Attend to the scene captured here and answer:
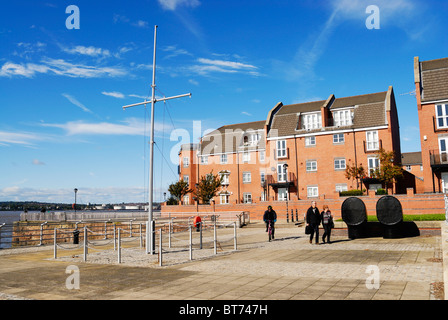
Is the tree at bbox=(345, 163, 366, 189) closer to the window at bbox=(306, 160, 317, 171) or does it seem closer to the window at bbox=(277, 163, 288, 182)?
the window at bbox=(306, 160, 317, 171)

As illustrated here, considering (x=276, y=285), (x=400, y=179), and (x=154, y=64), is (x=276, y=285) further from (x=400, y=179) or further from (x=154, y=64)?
(x=400, y=179)

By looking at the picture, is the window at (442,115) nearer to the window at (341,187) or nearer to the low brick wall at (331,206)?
the low brick wall at (331,206)

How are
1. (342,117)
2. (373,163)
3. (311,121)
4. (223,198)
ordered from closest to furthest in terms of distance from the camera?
(373,163)
(342,117)
(311,121)
(223,198)

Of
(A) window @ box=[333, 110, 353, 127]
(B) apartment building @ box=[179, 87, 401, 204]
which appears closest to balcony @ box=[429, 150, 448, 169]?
(B) apartment building @ box=[179, 87, 401, 204]

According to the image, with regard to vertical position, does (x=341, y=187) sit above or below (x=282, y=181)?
below

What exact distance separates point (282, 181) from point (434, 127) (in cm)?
1800

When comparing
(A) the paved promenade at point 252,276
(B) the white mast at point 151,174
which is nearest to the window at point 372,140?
(A) the paved promenade at point 252,276

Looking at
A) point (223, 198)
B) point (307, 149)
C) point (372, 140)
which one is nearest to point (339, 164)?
point (307, 149)

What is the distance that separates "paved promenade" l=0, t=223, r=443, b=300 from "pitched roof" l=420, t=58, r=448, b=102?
2388 cm

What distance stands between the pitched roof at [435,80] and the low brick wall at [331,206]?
10.8 meters

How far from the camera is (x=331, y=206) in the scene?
105ft

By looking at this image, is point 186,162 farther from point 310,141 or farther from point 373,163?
point 373,163

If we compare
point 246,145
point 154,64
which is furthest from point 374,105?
point 154,64

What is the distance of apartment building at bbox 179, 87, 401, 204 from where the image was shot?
39125 millimetres
